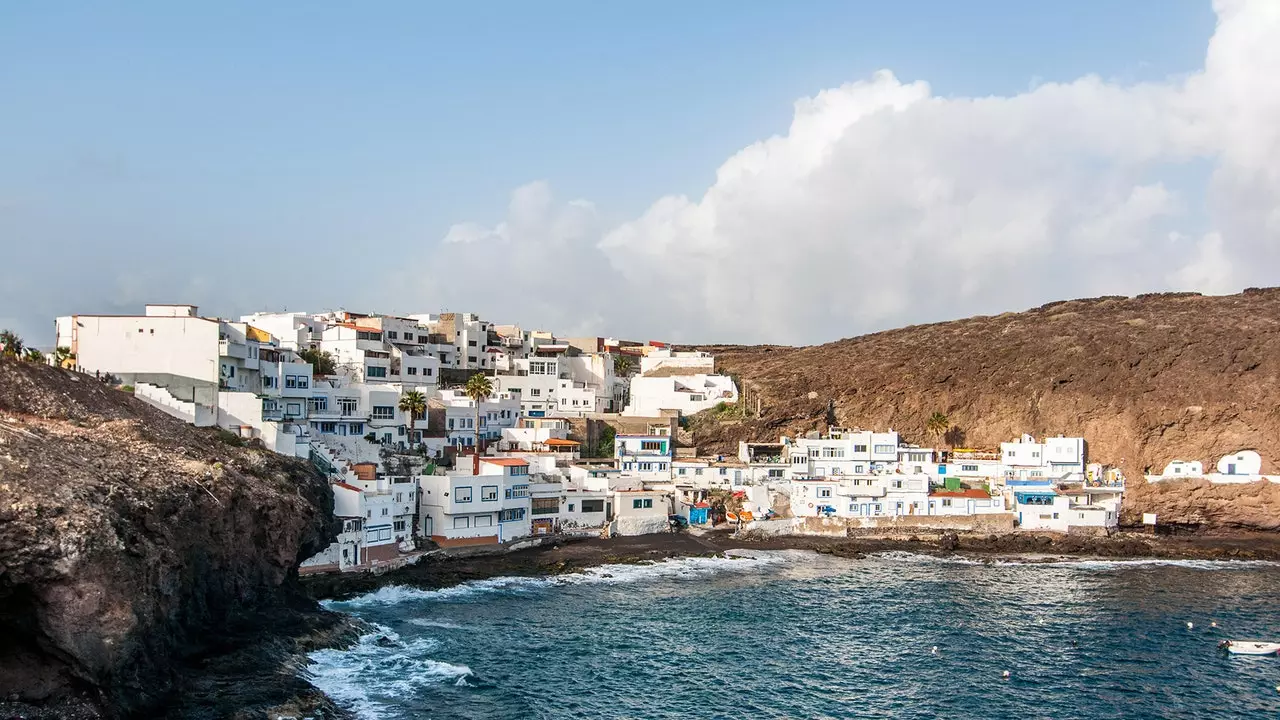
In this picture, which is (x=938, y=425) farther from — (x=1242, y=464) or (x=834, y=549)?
(x=834, y=549)

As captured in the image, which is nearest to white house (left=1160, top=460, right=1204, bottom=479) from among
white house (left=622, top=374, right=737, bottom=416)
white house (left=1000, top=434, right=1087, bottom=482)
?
white house (left=1000, top=434, right=1087, bottom=482)

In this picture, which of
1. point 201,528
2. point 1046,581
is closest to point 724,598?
point 1046,581

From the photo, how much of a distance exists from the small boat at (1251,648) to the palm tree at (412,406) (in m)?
53.8

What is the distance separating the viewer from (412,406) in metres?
72.3

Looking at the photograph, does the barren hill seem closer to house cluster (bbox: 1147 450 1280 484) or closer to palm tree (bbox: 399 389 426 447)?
house cluster (bbox: 1147 450 1280 484)

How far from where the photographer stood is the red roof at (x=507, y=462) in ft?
210

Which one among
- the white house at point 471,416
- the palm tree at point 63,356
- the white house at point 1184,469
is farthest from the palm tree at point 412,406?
the white house at point 1184,469

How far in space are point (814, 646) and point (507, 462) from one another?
2724 centimetres

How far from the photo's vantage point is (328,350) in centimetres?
8538

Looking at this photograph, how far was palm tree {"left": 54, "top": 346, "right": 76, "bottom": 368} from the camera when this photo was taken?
57.0 m

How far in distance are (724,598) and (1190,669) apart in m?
22.8

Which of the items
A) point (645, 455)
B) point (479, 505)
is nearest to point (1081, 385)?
point (645, 455)

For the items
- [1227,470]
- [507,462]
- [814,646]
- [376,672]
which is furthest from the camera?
[1227,470]

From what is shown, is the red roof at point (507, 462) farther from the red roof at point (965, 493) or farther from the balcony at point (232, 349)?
the red roof at point (965, 493)
